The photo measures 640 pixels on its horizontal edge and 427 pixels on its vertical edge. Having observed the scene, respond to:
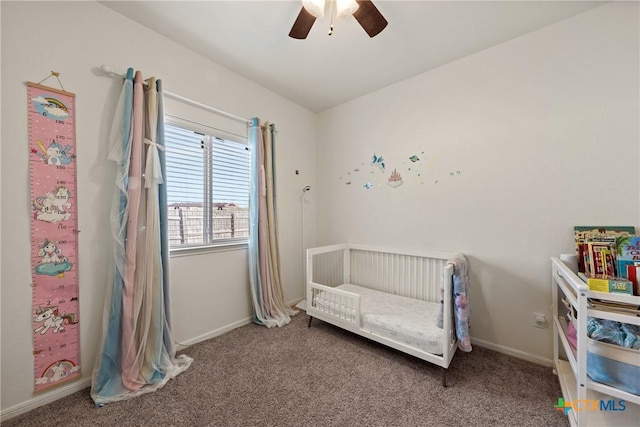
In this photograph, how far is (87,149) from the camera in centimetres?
161

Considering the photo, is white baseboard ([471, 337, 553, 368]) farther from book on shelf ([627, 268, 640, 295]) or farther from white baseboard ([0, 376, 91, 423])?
white baseboard ([0, 376, 91, 423])

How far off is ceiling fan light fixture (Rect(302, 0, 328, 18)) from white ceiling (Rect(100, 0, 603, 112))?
0.34 meters

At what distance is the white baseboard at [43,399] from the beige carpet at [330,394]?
0.04 metres

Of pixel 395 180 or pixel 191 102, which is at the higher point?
pixel 191 102

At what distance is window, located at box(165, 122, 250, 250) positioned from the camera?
208 centimetres

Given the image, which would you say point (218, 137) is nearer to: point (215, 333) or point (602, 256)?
point (215, 333)

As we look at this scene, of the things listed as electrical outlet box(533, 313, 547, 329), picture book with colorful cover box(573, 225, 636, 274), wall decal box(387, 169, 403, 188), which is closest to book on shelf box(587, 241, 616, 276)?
picture book with colorful cover box(573, 225, 636, 274)

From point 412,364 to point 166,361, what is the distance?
1.85m

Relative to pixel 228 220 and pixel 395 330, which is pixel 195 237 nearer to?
pixel 228 220

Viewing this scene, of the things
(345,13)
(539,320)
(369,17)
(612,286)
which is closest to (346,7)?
(345,13)

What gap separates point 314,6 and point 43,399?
2.86m

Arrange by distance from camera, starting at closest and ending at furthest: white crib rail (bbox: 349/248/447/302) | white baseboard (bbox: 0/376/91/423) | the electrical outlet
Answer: white baseboard (bbox: 0/376/91/423), the electrical outlet, white crib rail (bbox: 349/248/447/302)

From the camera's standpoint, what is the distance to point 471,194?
7.08 ft

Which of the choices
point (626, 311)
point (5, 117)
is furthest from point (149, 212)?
point (626, 311)
